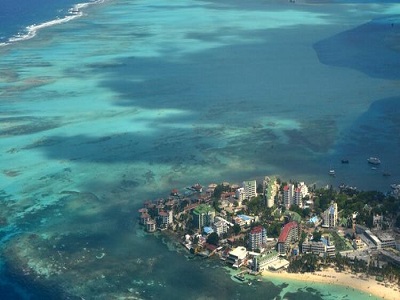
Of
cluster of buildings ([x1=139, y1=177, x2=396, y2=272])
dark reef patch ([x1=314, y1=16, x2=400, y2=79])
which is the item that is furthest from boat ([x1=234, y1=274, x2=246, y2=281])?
dark reef patch ([x1=314, y1=16, x2=400, y2=79])

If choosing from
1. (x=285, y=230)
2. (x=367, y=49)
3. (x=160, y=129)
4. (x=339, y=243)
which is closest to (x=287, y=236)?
(x=285, y=230)

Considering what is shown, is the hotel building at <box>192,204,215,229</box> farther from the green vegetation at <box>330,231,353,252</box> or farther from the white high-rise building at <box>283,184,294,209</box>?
the green vegetation at <box>330,231,353,252</box>

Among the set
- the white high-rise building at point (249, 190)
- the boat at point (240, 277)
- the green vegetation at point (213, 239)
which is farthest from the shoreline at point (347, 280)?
the white high-rise building at point (249, 190)

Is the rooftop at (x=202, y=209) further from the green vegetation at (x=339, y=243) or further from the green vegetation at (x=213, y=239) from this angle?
the green vegetation at (x=339, y=243)

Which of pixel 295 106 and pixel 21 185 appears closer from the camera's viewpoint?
pixel 21 185

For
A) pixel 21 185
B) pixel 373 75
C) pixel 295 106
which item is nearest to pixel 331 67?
pixel 373 75

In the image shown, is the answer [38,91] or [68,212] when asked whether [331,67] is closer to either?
[38,91]
